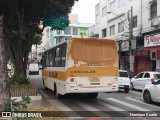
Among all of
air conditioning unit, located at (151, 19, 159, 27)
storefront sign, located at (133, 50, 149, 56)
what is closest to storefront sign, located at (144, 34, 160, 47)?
air conditioning unit, located at (151, 19, 159, 27)

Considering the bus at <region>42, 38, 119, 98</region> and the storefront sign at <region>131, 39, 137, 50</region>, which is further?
the storefront sign at <region>131, 39, 137, 50</region>

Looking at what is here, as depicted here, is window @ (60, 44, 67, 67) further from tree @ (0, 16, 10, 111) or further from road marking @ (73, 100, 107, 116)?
tree @ (0, 16, 10, 111)

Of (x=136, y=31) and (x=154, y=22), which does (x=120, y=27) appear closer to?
(x=136, y=31)

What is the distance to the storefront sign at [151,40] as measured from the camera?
3203cm

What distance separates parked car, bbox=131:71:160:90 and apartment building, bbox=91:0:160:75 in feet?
26.5

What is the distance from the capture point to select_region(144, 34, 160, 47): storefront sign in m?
32.0

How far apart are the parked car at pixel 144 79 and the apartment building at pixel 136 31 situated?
26.5ft

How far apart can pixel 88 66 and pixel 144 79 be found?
8.49m

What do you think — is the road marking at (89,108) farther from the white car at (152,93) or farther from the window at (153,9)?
the window at (153,9)

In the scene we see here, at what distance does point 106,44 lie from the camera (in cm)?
1622

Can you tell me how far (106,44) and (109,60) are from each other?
0.75 metres

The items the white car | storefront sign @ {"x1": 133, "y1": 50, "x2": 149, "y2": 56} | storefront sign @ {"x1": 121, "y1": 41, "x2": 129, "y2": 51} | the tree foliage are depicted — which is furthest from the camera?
storefront sign @ {"x1": 121, "y1": 41, "x2": 129, "y2": 51}

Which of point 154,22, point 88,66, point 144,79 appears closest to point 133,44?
point 154,22

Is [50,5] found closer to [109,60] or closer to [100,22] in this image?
[109,60]
